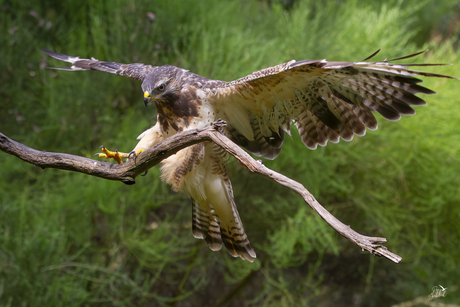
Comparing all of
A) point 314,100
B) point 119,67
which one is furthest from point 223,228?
point 119,67

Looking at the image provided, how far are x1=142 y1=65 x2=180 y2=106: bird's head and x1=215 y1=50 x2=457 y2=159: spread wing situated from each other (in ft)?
0.73

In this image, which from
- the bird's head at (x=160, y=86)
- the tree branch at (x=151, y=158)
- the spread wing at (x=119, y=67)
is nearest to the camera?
the tree branch at (x=151, y=158)

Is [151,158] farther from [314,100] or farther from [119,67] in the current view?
[119,67]

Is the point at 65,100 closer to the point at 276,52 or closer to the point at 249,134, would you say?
the point at 276,52

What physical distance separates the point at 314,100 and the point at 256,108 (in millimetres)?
283

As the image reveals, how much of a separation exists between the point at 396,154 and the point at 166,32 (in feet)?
8.04

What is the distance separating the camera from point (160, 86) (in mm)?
1799

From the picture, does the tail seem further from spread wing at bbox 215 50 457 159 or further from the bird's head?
the bird's head

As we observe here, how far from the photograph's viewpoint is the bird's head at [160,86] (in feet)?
5.86

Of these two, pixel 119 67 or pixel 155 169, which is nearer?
pixel 119 67

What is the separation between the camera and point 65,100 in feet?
12.0

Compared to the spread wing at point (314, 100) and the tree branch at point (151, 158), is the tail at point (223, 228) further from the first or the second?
the tree branch at point (151, 158)

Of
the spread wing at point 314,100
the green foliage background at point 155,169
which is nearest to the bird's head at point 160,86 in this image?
the spread wing at point 314,100

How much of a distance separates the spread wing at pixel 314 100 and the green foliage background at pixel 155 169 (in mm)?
1561
